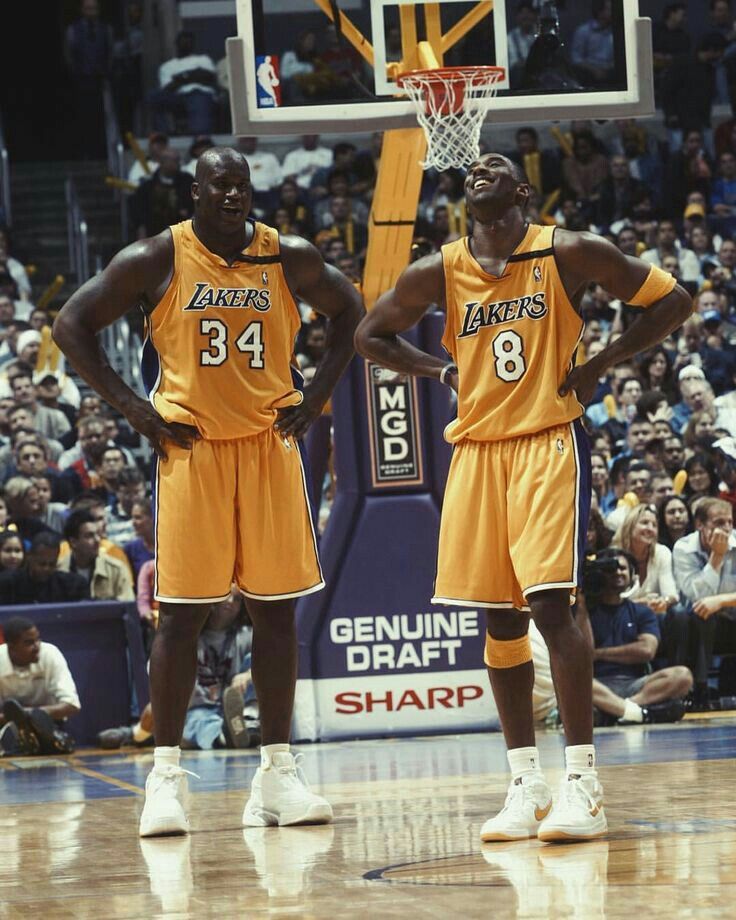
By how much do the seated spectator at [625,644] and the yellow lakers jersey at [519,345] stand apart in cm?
472

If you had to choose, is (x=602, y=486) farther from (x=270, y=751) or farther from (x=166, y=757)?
(x=166, y=757)

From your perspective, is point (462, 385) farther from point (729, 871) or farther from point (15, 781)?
point (15, 781)

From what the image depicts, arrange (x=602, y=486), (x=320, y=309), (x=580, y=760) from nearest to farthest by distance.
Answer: (x=580, y=760) → (x=320, y=309) → (x=602, y=486)

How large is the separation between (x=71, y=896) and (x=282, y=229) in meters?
13.2

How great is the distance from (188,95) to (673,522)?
1084 cm

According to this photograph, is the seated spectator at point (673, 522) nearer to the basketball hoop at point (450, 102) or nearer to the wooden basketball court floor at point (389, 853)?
the wooden basketball court floor at point (389, 853)

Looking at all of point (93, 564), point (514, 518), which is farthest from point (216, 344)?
point (93, 564)

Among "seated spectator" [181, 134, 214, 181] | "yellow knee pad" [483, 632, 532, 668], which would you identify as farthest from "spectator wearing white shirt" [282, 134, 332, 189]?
"yellow knee pad" [483, 632, 532, 668]

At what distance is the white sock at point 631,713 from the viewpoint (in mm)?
9555

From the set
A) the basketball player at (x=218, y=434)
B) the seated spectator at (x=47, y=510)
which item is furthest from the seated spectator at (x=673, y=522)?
the basketball player at (x=218, y=434)

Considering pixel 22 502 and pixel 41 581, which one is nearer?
pixel 41 581

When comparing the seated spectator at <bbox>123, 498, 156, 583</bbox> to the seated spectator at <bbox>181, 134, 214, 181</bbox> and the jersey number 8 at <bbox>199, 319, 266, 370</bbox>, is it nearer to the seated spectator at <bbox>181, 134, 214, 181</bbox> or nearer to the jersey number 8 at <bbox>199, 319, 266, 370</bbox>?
the jersey number 8 at <bbox>199, 319, 266, 370</bbox>

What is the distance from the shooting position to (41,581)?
1065 cm

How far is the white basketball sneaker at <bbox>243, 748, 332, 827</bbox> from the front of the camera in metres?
5.58
